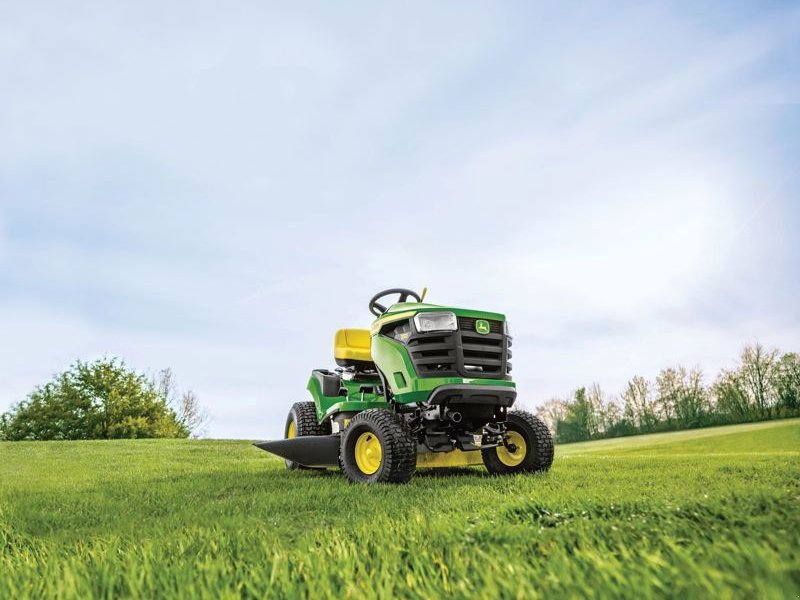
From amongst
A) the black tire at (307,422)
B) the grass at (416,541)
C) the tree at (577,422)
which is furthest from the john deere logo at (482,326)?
the tree at (577,422)

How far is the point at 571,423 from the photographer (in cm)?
2809

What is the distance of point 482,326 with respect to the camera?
634 cm

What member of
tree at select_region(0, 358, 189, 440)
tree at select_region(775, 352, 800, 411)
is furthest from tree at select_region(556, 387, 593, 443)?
tree at select_region(0, 358, 189, 440)

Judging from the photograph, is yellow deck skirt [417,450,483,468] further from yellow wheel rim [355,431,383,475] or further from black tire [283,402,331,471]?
black tire [283,402,331,471]

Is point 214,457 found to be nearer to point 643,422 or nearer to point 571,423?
point 571,423

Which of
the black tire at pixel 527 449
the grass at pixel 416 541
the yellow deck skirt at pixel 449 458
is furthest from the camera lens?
the black tire at pixel 527 449

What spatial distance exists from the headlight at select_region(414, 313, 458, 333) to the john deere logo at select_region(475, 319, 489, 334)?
30 cm

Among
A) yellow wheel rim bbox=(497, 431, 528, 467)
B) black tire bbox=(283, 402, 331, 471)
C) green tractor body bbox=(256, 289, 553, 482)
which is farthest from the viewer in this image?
black tire bbox=(283, 402, 331, 471)

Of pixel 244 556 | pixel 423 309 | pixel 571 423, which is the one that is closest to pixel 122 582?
pixel 244 556

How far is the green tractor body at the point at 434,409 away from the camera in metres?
5.99

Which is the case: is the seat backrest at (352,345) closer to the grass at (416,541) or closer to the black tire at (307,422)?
the black tire at (307,422)

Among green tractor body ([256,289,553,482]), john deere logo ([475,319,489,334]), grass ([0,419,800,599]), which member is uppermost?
john deere logo ([475,319,489,334])

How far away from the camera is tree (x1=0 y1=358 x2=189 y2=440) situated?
29.9 m

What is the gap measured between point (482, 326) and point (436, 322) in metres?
0.56
